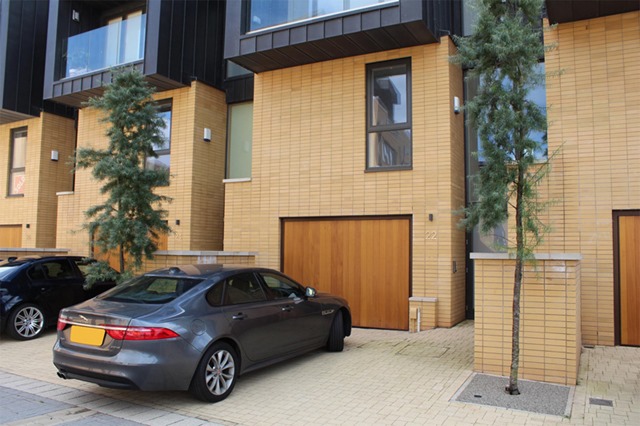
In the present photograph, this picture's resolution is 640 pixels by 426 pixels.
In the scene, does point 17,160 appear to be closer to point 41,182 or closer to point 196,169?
point 41,182

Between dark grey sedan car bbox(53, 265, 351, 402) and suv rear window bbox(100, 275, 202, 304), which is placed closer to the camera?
dark grey sedan car bbox(53, 265, 351, 402)

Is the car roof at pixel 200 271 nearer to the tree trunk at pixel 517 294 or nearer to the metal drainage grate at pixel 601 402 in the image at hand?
the tree trunk at pixel 517 294

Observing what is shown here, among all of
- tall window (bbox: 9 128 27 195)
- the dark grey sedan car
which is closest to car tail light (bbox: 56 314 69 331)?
the dark grey sedan car

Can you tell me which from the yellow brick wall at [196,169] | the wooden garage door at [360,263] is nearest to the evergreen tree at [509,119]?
the wooden garage door at [360,263]

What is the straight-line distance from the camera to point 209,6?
13.7 meters

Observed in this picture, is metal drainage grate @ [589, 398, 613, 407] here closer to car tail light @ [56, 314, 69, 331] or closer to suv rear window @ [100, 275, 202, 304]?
suv rear window @ [100, 275, 202, 304]

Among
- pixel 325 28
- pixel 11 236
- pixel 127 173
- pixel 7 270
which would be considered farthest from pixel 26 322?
pixel 11 236

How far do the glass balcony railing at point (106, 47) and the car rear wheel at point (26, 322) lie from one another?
645 cm

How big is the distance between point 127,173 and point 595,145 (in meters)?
7.96

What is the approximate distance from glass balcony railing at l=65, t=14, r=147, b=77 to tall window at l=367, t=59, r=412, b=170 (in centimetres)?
587

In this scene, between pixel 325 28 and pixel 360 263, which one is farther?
pixel 360 263

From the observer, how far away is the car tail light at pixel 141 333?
5055mm

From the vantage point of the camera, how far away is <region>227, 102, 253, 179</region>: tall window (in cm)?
1328

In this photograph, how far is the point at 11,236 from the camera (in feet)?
52.4
